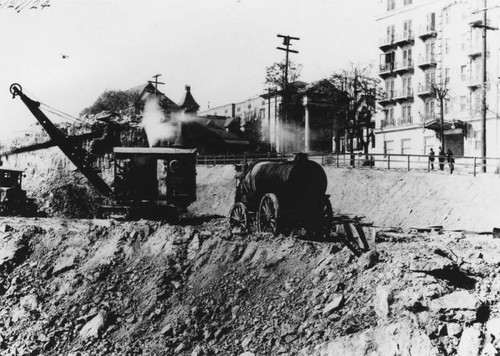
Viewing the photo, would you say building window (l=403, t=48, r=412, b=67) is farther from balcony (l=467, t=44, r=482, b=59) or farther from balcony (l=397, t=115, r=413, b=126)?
balcony (l=467, t=44, r=482, b=59)

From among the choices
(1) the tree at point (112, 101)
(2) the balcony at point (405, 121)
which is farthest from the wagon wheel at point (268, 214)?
(1) the tree at point (112, 101)

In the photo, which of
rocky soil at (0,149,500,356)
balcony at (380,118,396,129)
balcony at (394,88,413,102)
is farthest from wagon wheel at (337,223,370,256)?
balcony at (380,118,396,129)

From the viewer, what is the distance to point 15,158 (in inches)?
1571

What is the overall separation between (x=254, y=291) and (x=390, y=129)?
36.1 meters

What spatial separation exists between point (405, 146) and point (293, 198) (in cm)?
2948

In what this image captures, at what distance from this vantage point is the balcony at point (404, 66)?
139ft

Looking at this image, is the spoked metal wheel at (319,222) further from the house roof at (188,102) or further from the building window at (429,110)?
the house roof at (188,102)

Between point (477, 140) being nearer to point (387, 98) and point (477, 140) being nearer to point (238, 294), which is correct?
point (387, 98)

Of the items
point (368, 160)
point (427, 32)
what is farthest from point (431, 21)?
point (368, 160)

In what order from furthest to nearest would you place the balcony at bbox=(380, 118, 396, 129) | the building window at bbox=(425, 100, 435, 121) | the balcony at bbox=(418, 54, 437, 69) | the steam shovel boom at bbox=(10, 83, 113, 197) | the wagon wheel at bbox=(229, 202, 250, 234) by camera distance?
the balcony at bbox=(380, 118, 396, 129), the building window at bbox=(425, 100, 435, 121), the balcony at bbox=(418, 54, 437, 69), the steam shovel boom at bbox=(10, 83, 113, 197), the wagon wheel at bbox=(229, 202, 250, 234)

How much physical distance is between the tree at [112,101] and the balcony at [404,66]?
3481 centimetres

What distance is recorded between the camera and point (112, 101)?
66.5 metres

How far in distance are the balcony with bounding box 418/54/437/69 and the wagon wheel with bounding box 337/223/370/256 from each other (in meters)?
32.0

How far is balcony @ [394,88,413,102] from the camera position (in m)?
42.7
